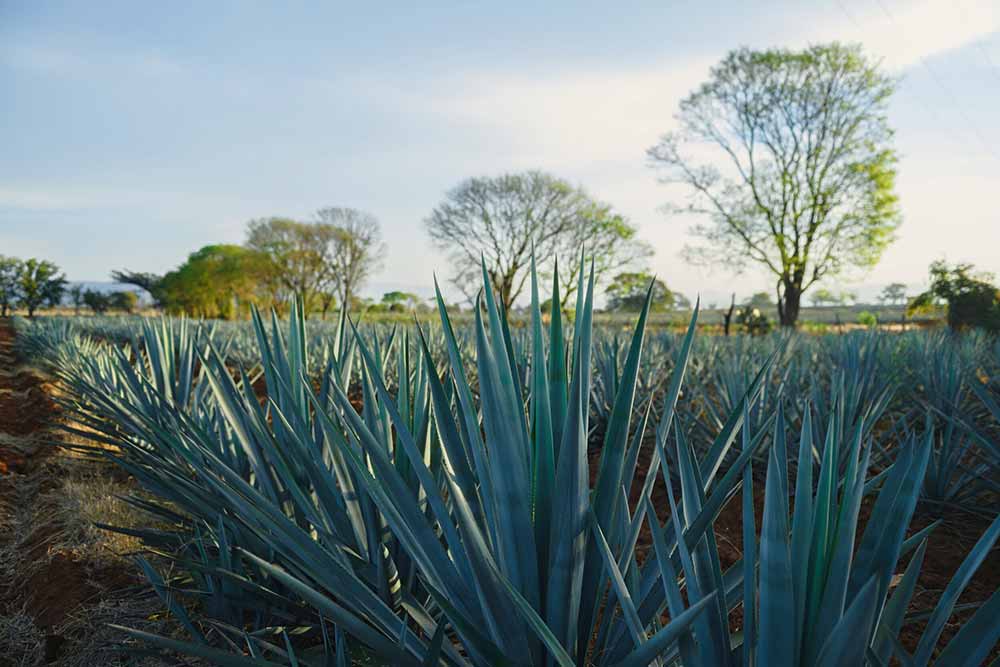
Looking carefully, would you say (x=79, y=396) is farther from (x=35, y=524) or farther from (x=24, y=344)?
(x=24, y=344)

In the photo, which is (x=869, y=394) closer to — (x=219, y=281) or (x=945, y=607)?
(x=945, y=607)

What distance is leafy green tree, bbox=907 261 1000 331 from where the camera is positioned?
13852 millimetres

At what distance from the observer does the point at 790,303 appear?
73.9ft

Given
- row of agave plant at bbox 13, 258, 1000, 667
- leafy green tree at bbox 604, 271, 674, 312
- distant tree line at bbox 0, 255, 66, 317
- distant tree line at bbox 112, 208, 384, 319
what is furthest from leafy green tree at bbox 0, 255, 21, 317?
row of agave plant at bbox 13, 258, 1000, 667

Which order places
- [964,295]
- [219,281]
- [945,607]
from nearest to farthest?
[945,607] < [964,295] < [219,281]

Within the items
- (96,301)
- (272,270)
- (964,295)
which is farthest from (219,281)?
(964,295)

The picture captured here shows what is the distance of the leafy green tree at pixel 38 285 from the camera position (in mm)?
39969

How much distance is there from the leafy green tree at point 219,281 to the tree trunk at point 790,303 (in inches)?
1028

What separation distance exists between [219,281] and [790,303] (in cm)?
3078

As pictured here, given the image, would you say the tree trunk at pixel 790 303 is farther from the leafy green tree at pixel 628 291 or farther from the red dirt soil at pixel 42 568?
the red dirt soil at pixel 42 568

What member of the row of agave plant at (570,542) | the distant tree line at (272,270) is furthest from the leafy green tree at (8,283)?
the row of agave plant at (570,542)

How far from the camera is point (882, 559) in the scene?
0.83m

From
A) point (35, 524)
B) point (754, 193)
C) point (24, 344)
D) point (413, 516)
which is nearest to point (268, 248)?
point (24, 344)

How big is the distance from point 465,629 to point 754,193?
2459cm
